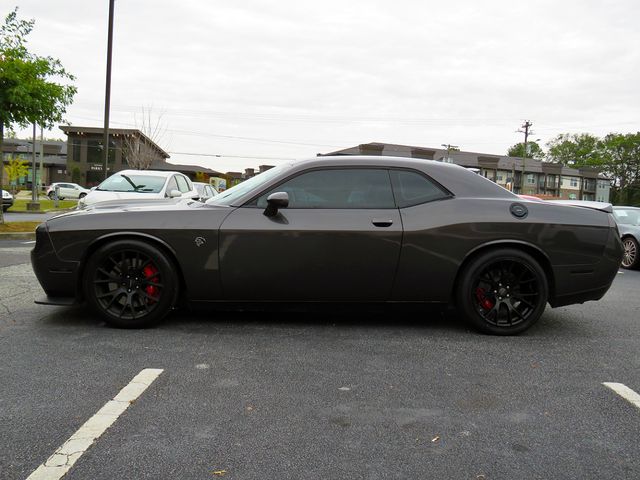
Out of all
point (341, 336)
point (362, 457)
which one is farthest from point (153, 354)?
point (362, 457)

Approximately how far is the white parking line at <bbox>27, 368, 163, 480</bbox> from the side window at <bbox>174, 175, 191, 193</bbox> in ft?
29.2

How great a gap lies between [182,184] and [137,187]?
1515mm

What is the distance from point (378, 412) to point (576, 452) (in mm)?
927

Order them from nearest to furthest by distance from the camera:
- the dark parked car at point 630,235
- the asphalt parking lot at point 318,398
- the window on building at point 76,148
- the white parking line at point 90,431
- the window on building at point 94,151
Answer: the white parking line at point 90,431
the asphalt parking lot at point 318,398
the dark parked car at point 630,235
the window on building at point 76,148
the window on building at point 94,151

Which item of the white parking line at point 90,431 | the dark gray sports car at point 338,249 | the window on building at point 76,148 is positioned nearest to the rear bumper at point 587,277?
the dark gray sports car at point 338,249

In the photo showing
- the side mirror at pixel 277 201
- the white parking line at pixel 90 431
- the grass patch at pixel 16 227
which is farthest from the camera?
the grass patch at pixel 16 227

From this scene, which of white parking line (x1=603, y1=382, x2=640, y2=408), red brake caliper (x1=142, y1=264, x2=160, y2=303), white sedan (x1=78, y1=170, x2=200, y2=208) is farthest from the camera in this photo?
white sedan (x1=78, y1=170, x2=200, y2=208)

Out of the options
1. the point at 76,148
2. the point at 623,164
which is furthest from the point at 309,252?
the point at 623,164

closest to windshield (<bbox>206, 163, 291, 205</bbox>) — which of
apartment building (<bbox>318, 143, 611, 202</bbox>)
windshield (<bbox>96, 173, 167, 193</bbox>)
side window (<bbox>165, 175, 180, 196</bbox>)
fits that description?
side window (<bbox>165, 175, 180, 196</bbox>)

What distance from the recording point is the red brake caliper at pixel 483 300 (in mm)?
4293

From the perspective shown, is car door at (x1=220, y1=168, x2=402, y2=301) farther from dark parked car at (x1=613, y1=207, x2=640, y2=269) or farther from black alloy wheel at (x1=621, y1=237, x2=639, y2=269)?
black alloy wheel at (x1=621, y1=237, x2=639, y2=269)

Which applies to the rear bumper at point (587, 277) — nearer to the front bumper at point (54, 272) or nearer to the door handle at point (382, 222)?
the door handle at point (382, 222)

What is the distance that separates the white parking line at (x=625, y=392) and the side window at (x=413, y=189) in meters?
1.86

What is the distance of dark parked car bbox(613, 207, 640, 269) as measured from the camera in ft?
34.7
